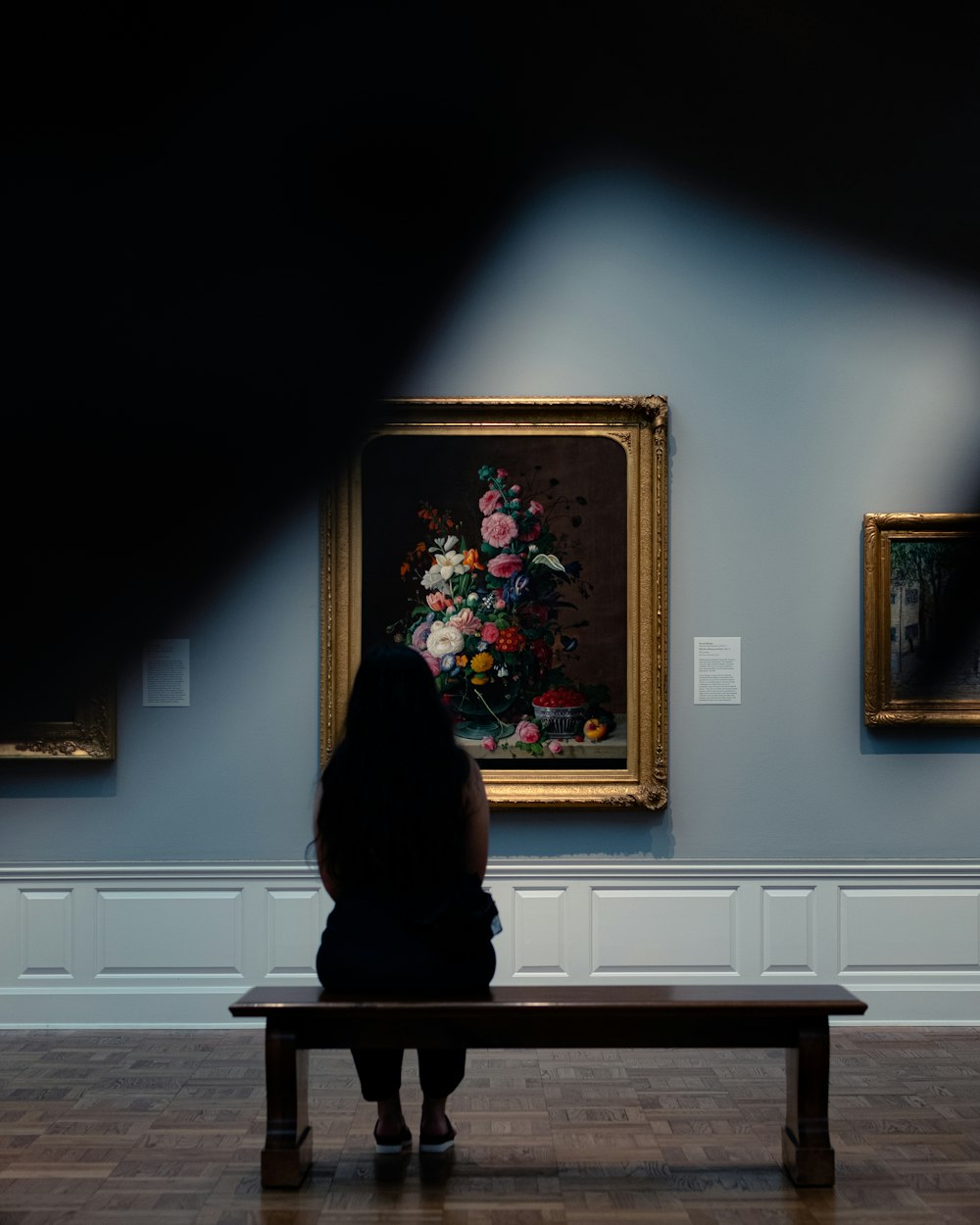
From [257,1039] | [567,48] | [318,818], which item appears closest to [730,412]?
[567,48]

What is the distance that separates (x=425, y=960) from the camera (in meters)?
3.84

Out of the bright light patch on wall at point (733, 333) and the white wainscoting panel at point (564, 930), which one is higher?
the bright light patch on wall at point (733, 333)

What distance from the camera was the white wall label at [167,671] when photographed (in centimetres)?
613

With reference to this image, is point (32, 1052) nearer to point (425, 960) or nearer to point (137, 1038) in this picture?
point (137, 1038)

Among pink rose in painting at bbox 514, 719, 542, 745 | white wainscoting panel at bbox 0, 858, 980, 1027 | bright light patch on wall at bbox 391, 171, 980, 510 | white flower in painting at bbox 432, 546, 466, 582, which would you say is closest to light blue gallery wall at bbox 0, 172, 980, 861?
bright light patch on wall at bbox 391, 171, 980, 510

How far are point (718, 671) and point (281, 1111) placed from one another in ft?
10.3

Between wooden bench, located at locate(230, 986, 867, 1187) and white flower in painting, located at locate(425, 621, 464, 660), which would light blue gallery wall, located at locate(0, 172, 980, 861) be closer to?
white flower in painting, located at locate(425, 621, 464, 660)

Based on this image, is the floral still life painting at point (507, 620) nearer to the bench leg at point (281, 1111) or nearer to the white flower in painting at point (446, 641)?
the white flower in painting at point (446, 641)

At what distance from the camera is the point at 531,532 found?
6.11m

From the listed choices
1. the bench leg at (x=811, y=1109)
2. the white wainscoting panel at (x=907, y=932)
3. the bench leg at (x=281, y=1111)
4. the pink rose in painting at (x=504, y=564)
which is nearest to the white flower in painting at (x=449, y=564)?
the pink rose in painting at (x=504, y=564)

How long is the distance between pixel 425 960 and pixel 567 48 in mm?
4562

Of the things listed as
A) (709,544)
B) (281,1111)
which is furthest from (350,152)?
(281,1111)

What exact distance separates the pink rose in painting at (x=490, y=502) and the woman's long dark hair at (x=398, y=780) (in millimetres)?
2412

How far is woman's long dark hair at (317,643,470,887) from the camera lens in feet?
12.2
